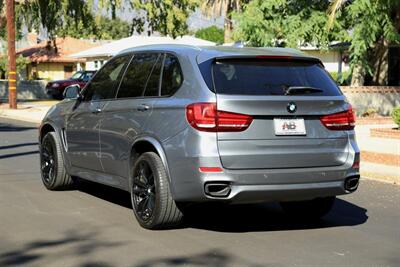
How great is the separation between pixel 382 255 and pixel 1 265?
10.8ft

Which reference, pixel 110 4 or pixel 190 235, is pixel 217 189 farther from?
pixel 110 4

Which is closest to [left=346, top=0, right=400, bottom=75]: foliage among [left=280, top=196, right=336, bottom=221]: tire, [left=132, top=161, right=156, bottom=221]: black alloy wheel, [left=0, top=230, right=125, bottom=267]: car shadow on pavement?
[left=280, top=196, right=336, bottom=221]: tire

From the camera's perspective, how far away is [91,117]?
308 inches

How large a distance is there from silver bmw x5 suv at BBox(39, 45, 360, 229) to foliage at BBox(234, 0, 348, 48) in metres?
14.5

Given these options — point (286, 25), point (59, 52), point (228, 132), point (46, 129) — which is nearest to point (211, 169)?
point (228, 132)

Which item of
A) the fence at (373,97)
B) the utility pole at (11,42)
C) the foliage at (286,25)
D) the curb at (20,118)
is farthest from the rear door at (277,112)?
the utility pole at (11,42)

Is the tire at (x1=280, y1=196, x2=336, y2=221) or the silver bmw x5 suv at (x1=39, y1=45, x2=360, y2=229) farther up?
the silver bmw x5 suv at (x1=39, y1=45, x2=360, y2=229)

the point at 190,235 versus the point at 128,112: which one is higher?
the point at 128,112

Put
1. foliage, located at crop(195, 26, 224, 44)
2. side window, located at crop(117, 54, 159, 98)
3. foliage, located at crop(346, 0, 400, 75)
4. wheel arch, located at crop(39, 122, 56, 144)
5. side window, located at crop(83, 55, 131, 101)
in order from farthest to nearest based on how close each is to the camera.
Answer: foliage, located at crop(195, 26, 224, 44) < foliage, located at crop(346, 0, 400, 75) < wheel arch, located at crop(39, 122, 56, 144) < side window, located at crop(83, 55, 131, 101) < side window, located at crop(117, 54, 159, 98)

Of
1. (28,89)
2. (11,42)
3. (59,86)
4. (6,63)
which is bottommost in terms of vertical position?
(28,89)

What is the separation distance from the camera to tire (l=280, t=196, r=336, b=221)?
725cm

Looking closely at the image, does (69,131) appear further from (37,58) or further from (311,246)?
(37,58)

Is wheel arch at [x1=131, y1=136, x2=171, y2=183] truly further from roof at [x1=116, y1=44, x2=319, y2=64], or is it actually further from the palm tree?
the palm tree

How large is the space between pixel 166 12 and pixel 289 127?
92.9ft
